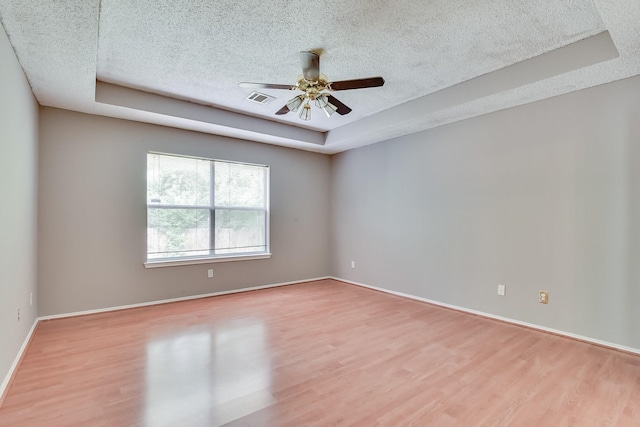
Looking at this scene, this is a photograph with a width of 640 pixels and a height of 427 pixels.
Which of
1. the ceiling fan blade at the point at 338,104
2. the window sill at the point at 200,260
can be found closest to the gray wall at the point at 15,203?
the window sill at the point at 200,260

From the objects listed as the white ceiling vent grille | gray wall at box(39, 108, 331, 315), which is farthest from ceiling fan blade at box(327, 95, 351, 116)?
gray wall at box(39, 108, 331, 315)

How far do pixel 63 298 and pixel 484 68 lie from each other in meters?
5.01

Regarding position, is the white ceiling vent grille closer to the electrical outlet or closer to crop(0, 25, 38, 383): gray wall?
crop(0, 25, 38, 383): gray wall

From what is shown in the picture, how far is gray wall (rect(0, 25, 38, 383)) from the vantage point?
2.04m

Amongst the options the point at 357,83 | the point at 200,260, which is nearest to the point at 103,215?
the point at 200,260

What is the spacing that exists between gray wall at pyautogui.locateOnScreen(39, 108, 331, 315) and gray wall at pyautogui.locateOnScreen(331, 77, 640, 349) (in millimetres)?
2442

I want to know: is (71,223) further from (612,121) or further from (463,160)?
(612,121)

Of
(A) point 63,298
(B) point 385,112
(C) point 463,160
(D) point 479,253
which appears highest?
(B) point 385,112

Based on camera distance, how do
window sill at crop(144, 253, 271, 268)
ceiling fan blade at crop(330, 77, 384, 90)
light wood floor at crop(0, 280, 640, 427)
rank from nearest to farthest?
light wood floor at crop(0, 280, 640, 427)
ceiling fan blade at crop(330, 77, 384, 90)
window sill at crop(144, 253, 271, 268)

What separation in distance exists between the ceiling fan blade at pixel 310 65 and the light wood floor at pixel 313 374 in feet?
7.65

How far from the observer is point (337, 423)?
5.60ft

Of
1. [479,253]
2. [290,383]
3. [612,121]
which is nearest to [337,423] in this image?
[290,383]

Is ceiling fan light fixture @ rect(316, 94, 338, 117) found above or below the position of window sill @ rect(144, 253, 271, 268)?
above

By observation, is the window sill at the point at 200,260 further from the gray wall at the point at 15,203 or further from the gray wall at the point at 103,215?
the gray wall at the point at 15,203
